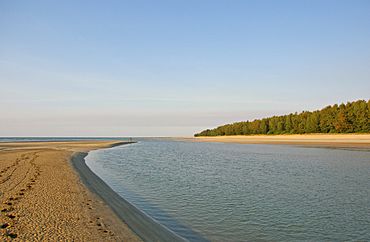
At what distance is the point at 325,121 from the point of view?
96.6 meters

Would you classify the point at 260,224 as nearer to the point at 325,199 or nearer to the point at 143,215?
Answer: the point at 143,215

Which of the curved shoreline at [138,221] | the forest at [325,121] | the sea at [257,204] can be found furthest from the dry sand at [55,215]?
the forest at [325,121]

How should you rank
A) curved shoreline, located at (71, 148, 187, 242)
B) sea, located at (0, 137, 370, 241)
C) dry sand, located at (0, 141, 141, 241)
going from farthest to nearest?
sea, located at (0, 137, 370, 241)
curved shoreline, located at (71, 148, 187, 242)
dry sand, located at (0, 141, 141, 241)

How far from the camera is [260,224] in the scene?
1138 cm

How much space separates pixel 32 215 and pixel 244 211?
8.60 metres

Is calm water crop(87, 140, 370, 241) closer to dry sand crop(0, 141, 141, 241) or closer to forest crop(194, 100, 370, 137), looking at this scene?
dry sand crop(0, 141, 141, 241)

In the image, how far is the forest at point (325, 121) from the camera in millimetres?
84000

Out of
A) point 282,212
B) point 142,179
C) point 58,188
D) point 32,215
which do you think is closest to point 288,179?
point 282,212

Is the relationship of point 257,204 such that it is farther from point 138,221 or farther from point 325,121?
point 325,121

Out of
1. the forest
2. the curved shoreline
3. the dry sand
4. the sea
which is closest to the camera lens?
the dry sand

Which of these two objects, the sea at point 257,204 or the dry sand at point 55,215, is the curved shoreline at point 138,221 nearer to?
the dry sand at point 55,215

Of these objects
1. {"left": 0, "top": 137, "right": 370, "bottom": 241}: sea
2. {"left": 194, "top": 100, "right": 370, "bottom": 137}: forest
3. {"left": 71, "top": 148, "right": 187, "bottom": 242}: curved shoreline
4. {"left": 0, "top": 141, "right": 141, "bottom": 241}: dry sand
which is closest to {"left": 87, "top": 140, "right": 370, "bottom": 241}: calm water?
{"left": 0, "top": 137, "right": 370, "bottom": 241}: sea

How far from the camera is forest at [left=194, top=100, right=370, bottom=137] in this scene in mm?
84000

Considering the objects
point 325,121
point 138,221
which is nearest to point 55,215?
point 138,221
